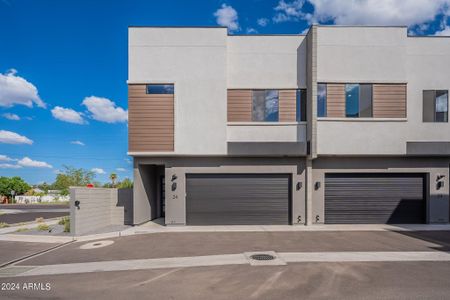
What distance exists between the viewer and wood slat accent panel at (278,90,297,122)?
12.3 metres

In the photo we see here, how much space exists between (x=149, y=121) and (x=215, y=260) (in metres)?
7.39

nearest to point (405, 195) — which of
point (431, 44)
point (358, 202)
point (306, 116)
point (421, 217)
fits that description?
point (421, 217)

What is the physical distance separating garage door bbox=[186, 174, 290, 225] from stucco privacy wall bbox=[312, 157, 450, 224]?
5.16 ft

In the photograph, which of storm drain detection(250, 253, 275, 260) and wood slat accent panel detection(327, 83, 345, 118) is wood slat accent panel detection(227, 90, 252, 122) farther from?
storm drain detection(250, 253, 275, 260)

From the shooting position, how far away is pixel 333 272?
20.5 feet

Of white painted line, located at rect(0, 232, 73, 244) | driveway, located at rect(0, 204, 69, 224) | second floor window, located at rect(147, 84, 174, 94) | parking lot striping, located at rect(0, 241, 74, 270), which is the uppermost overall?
second floor window, located at rect(147, 84, 174, 94)

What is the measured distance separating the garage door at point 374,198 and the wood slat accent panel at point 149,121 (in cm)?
832

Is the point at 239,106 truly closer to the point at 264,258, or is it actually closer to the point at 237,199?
the point at 237,199

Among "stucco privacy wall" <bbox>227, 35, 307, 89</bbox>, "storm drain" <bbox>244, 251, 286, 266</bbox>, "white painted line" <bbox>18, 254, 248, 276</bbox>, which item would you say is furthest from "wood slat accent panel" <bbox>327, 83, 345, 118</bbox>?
"white painted line" <bbox>18, 254, 248, 276</bbox>

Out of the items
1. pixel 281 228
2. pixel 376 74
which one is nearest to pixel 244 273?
pixel 281 228

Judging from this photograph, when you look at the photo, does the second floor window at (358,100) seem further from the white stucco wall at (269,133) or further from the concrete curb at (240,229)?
the concrete curb at (240,229)

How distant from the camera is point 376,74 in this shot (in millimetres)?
12273

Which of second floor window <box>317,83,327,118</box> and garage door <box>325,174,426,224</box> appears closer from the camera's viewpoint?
second floor window <box>317,83,327,118</box>

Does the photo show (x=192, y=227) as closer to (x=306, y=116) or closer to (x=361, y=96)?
(x=306, y=116)
